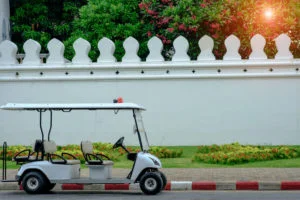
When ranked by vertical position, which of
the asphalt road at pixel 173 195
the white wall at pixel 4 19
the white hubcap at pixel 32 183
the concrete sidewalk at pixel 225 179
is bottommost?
the asphalt road at pixel 173 195

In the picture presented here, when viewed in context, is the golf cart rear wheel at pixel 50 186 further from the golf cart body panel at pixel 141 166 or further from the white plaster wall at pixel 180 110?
the white plaster wall at pixel 180 110

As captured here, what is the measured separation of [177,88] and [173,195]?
746cm

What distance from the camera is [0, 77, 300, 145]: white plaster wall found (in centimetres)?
2066

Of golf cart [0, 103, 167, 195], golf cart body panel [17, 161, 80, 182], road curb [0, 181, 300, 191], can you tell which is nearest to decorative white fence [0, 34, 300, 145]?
road curb [0, 181, 300, 191]

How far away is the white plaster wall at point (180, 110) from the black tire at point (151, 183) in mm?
7159

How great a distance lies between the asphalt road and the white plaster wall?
6.61 m

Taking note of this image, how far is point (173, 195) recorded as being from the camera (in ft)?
44.7

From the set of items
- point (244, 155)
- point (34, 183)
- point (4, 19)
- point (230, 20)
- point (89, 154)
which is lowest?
point (34, 183)

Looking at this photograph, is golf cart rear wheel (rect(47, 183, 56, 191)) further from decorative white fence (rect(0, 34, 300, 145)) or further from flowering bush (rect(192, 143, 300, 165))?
decorative white fence (rect(0, 34, 300, 145))

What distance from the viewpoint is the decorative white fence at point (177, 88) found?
67.5 ft

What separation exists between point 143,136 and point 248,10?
41.0 ft

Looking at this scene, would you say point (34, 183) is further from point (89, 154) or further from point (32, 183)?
point (89, 154)

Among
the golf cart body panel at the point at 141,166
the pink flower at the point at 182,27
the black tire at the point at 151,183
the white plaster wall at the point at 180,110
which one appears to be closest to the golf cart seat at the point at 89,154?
the golf cart body panel at the point at 141,166

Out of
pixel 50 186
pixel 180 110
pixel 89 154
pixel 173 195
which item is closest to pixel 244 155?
pixel 180 110
